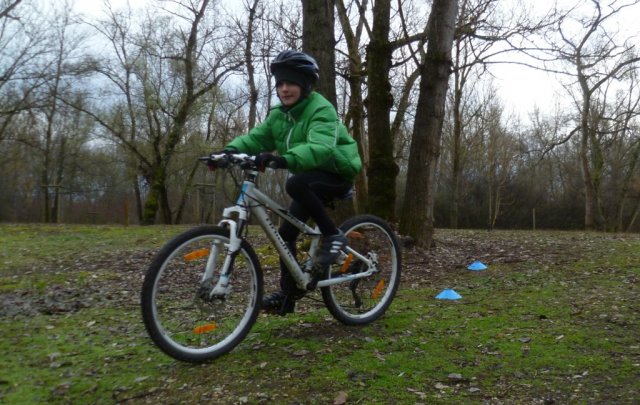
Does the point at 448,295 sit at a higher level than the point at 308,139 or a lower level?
lower

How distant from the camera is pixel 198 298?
11.3 ft

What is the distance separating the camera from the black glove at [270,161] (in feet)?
11.0

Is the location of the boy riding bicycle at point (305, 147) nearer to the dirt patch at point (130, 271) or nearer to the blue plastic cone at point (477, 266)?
the dirt patch at point (130, 271)

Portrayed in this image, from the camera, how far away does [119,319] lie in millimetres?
4980

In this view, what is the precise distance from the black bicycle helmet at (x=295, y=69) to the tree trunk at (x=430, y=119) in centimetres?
489

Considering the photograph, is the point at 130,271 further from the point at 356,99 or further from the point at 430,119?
the point at 356,99

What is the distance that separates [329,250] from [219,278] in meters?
0.94

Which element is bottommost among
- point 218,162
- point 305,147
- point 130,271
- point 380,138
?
point 130,271

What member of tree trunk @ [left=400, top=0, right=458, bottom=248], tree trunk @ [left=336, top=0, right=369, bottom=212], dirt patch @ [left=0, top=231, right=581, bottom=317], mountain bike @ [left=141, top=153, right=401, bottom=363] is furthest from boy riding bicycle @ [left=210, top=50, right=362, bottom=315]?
tree trunk @ [left=336, top=0, right=369, bottom=212]

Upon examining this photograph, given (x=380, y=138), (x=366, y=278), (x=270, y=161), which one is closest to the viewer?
(x=270, y=161)

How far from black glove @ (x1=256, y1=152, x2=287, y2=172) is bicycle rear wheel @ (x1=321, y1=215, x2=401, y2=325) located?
1.11 m

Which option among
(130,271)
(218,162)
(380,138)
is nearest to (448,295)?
(218,162)

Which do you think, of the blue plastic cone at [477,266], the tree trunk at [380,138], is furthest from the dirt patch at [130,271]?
the tree trunk at [380,138]

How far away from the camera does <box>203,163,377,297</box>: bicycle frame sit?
3443 millimetres
